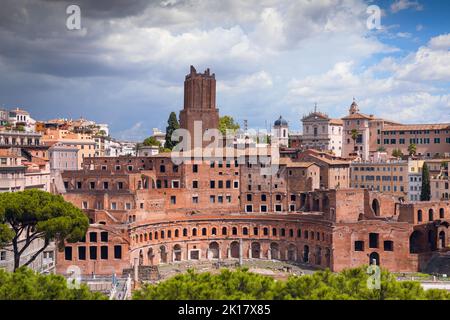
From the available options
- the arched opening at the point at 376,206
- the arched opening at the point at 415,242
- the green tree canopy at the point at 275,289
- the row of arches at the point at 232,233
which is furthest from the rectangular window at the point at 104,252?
the arched opening at the point at 415,242

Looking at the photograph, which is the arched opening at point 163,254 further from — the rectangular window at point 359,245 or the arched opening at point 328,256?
the rectangular window at point 359,245

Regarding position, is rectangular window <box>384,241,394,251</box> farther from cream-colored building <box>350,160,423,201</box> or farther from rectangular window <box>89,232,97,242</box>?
rectangular window <box>89,232,97,242</box>

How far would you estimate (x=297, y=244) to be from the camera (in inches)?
2576

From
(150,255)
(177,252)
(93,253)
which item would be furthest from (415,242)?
(93,253)

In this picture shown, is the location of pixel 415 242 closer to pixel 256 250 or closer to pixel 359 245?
pixel 359 245

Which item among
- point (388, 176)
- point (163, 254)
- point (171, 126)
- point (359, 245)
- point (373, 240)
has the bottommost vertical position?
point (163, 254)

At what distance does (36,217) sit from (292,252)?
2917cm

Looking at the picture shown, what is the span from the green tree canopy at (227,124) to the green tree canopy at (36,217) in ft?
164

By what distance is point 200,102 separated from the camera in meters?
81.1

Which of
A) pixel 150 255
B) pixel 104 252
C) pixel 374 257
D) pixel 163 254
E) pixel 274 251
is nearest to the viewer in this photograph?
pixel 104 252

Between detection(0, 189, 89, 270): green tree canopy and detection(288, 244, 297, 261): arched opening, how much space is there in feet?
84.3
